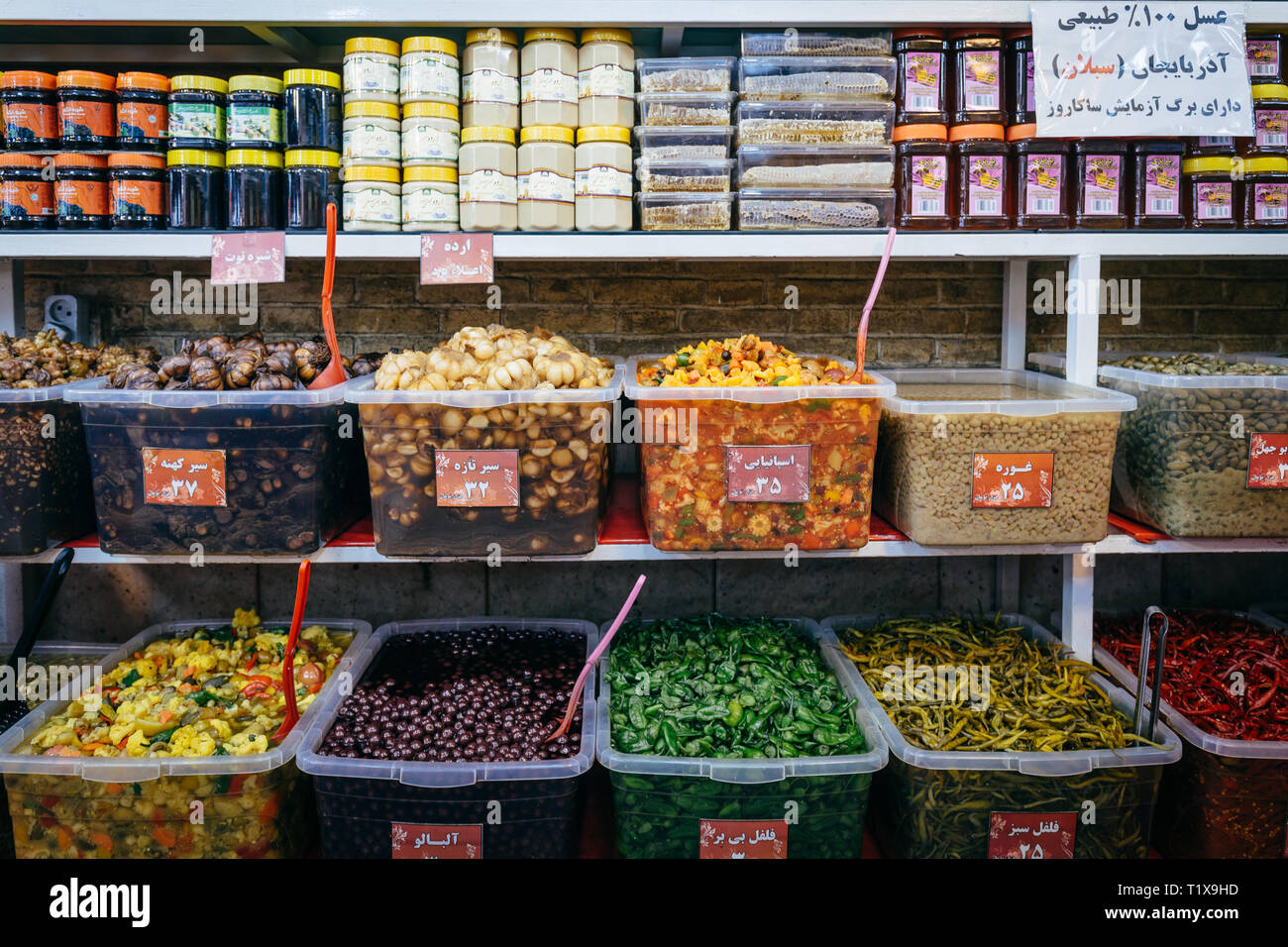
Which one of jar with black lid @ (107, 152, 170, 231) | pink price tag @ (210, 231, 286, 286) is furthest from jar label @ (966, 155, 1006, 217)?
jar with black lid @ (107, 152, 170, 231)

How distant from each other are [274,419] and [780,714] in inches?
46.8

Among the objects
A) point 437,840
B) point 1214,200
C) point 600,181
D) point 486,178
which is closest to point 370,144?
point 486,178

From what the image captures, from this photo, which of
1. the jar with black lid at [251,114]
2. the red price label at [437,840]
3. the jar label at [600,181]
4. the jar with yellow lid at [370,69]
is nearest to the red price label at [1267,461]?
the jar label at [600,181]

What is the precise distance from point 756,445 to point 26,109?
1727 mm

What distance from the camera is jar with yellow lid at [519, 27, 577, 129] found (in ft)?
6.22

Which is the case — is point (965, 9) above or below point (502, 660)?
above

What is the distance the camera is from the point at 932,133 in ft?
6.25

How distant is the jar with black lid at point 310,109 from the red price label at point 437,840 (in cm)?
143

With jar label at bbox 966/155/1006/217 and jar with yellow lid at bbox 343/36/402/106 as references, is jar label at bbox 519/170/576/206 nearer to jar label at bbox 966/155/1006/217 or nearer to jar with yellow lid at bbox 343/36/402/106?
jar with yellow lid at bbox 343/36/402/106

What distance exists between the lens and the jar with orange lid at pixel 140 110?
1.90 meters

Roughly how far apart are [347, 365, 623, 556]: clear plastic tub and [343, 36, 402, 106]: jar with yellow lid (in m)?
0.64

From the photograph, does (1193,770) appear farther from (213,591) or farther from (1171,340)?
(213,591)

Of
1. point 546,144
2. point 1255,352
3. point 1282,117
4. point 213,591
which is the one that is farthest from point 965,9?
point 213,591

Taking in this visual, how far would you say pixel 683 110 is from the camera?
6.36 feet
